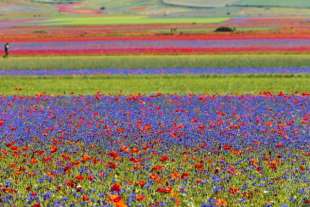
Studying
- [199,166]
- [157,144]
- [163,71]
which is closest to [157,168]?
[199,166]

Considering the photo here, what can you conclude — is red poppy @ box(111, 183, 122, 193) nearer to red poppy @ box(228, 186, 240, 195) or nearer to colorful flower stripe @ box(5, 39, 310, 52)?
red poppy @ box(228, 186, 240, 195)

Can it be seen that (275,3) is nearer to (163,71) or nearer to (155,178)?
(163,71)

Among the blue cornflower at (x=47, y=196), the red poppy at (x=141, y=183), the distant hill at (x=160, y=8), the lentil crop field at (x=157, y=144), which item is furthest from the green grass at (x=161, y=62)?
the distant hill at (x=160, y=8)

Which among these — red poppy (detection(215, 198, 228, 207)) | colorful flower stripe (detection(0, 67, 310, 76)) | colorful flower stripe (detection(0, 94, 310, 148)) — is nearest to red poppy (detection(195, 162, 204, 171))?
red poppy (detection(215, 198, 228, 207))

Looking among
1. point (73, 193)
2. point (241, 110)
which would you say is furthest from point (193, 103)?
point (73, 193)

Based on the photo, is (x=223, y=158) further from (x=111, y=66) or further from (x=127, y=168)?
(x=111, y=66)

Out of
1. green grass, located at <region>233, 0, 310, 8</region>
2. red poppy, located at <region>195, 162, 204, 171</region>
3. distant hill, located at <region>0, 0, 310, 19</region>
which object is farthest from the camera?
green grass, located at <region>233, 0, 310, 8</region>

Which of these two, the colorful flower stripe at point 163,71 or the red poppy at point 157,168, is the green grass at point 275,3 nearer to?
the colorful flower stripe at point 163,71
